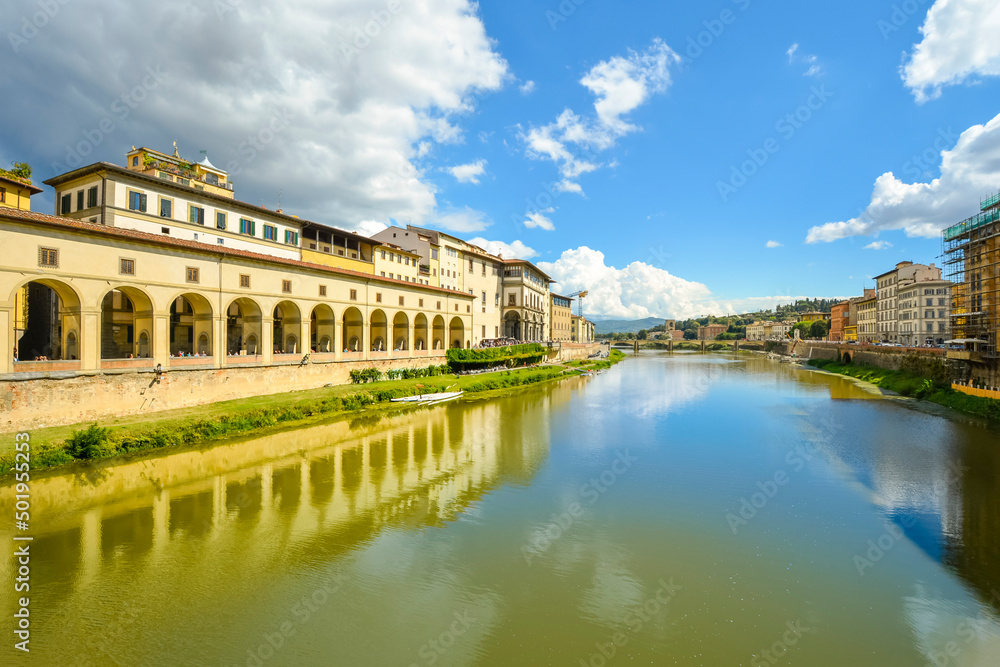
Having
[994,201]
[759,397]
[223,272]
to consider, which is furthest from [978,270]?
[223,272]

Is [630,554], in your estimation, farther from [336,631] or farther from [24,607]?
[24,607]

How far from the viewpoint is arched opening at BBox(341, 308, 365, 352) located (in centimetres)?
3769

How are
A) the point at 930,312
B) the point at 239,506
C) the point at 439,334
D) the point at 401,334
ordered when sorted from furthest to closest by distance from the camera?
the point at 930,312
the point at 439,334
the point at 401,334
the point at 239,506

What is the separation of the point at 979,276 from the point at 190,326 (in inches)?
2377

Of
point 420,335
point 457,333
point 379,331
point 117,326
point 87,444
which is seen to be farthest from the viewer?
point 457,333

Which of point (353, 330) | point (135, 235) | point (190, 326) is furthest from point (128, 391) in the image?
point (353, 330)

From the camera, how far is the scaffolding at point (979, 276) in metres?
33.0

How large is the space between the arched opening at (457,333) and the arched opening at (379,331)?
979cm

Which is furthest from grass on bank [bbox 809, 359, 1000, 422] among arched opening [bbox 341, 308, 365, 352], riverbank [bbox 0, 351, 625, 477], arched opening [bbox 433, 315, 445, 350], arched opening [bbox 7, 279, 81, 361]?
arched opening [bbox 7, 279, 81, 361]

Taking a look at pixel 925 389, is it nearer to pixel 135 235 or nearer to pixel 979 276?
pixel 979 276

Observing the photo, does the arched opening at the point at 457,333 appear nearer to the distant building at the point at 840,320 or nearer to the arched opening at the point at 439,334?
the arched opening at the point at 439,334

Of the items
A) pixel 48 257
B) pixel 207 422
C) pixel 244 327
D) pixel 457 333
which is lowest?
pixel 207 422

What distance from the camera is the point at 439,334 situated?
50.8m

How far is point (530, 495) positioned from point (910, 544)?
10.9 metres
